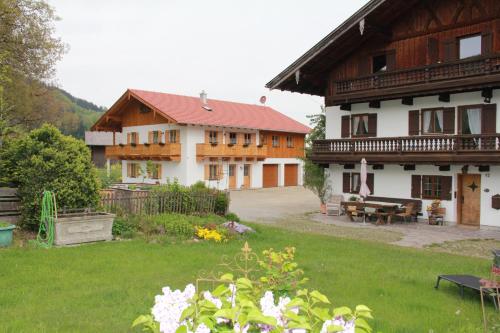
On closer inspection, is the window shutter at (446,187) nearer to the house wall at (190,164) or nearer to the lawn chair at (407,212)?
the lawn chair at (407,212)

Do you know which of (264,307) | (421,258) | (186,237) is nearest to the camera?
(264,307)

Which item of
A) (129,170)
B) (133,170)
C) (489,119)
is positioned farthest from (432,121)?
(129,170)

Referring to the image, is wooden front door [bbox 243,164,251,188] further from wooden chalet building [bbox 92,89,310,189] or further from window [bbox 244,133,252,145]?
window [bbox 244,133,252,145]

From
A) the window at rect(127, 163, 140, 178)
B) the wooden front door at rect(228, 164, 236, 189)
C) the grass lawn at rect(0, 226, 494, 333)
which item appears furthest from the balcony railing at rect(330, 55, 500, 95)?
the window at rect(127, 163, 140, 178)

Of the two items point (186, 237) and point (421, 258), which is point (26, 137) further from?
point (421, 258)

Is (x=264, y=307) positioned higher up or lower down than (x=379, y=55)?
lower down

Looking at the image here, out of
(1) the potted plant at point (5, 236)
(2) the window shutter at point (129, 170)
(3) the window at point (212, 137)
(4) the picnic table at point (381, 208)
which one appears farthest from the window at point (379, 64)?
(2) the window shutter at point (129, 170)

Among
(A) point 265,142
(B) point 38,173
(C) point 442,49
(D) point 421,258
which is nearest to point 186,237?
(B) point 38,173

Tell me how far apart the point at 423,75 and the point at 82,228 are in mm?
14145

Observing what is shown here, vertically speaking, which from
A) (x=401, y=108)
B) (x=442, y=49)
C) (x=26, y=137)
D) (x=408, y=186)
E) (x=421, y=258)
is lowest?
(x=421, y=258)

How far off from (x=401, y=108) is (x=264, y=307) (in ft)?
61.6

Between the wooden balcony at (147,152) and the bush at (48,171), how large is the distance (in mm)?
19997

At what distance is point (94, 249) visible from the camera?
10.4 metres

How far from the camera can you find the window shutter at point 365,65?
20.6 meters
